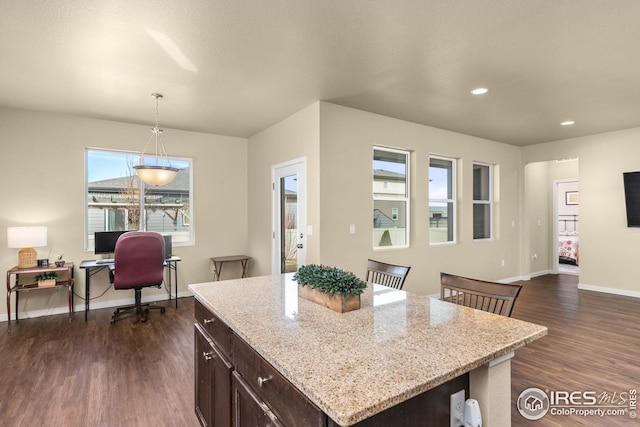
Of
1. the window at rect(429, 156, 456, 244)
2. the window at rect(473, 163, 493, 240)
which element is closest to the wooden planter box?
the window at rect(429, 156, 456, 244)

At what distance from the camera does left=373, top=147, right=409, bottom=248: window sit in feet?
15.1

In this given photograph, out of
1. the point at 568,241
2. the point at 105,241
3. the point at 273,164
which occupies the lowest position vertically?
the point at 568,241

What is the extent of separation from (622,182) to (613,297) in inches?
73.2

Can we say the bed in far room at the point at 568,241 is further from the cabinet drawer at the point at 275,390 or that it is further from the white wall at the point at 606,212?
the cabinet drawer at the point at 275,390

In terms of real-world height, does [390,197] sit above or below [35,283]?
above

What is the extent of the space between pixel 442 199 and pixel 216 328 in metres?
4.56

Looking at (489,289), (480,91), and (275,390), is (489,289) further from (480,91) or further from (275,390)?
(480,91)

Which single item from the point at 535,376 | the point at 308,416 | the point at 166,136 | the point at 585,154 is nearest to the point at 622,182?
the point at 585,154

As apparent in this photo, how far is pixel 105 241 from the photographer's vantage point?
4555 mm

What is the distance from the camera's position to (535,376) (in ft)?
8.82

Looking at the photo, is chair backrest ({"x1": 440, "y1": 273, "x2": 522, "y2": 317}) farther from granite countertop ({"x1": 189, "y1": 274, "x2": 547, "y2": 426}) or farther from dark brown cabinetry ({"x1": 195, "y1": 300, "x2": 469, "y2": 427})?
dark brown cabinetry ({"x1": 195, "y1": 300, "x2": 469, "y2": 427})

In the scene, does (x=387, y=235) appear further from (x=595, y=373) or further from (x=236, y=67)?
(x=236, y=67)

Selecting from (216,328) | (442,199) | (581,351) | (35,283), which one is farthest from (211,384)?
(442,199)

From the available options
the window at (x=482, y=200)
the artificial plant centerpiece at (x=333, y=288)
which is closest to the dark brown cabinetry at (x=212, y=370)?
the artificial plant centerpiece at (x=333, y=288)
